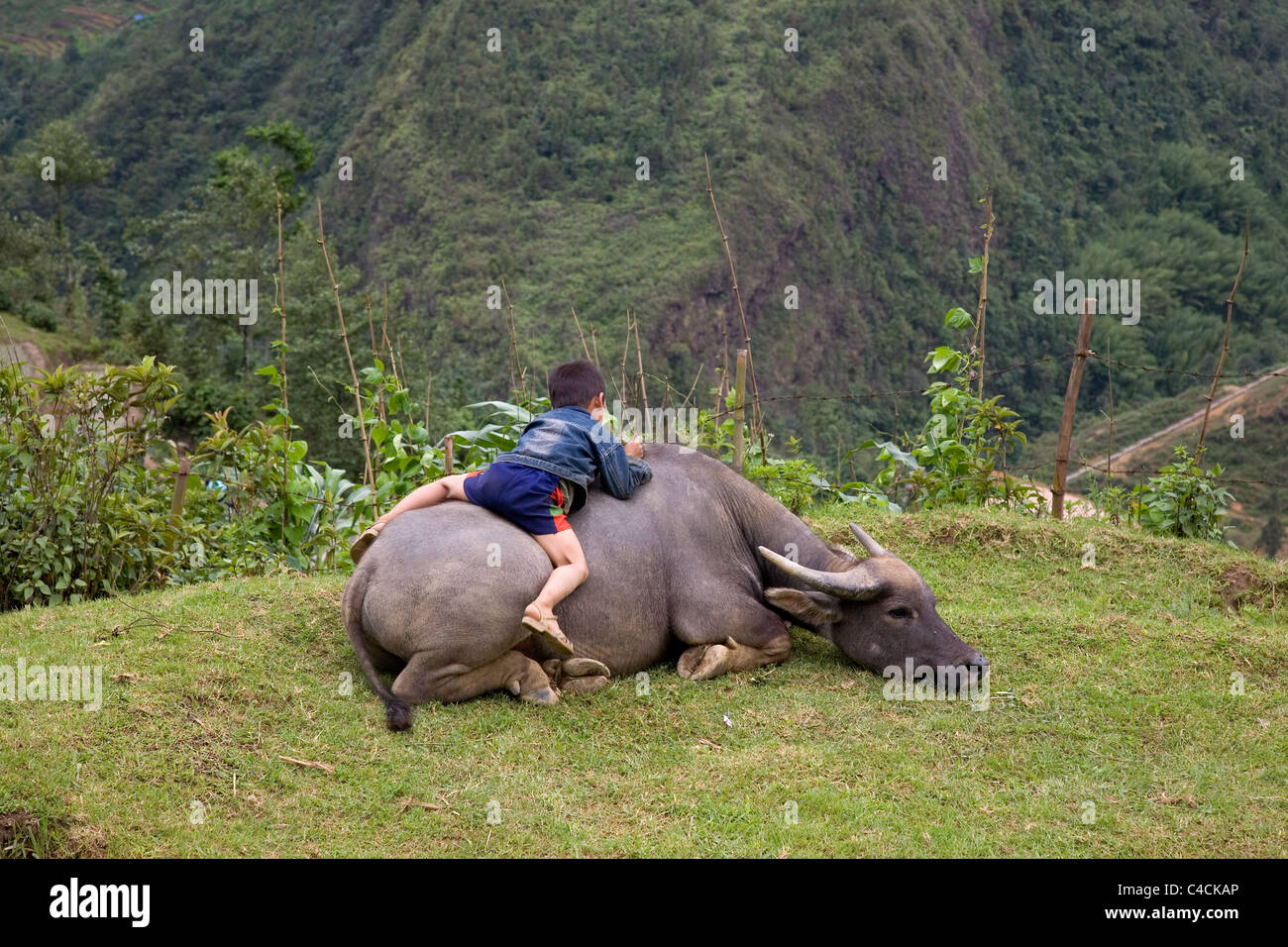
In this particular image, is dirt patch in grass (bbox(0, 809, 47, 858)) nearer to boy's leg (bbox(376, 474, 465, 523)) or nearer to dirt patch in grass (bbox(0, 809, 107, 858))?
dirt patch in grass (bbox(0, 809, 107, 858))

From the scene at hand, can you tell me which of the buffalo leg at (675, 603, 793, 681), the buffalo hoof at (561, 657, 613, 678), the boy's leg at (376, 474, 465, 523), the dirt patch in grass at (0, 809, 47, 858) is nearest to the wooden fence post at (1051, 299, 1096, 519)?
the buffalo leg at (675, 603, 793, 681)

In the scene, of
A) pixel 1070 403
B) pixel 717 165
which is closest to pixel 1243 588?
pixel 1070 403

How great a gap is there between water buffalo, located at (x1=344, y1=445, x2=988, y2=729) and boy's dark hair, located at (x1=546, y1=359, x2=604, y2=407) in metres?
0.41

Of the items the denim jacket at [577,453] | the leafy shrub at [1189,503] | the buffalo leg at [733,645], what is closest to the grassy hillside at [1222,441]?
the leafy shrub at [1189,503]

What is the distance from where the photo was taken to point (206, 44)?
4719cm

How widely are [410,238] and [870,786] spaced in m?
36.0

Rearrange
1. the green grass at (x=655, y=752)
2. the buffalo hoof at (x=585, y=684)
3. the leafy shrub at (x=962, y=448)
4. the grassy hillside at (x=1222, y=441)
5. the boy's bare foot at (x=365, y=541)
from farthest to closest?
the grassy hillside at (x=1222, y=441), the leafy shrub at (x=962, y=448), the boy's bare foot at (x=365, y=541), the buffalo hoof at (x=585, y=684), the green grass at (x=655, y=752)

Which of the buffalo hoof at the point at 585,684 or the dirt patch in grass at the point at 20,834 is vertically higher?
the buffalo hoof at the point at 585,684

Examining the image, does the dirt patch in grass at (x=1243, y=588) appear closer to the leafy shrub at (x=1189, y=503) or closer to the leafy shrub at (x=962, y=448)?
the leafy shrub at (x=1189, y=503)

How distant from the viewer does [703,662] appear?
16.8ft

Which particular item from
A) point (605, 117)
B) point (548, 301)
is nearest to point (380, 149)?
point (605, 117)

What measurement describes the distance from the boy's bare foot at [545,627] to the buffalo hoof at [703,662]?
2.13ft

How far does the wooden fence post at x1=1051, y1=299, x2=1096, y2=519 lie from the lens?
7387 mm

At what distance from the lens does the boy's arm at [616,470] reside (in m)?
5.16
